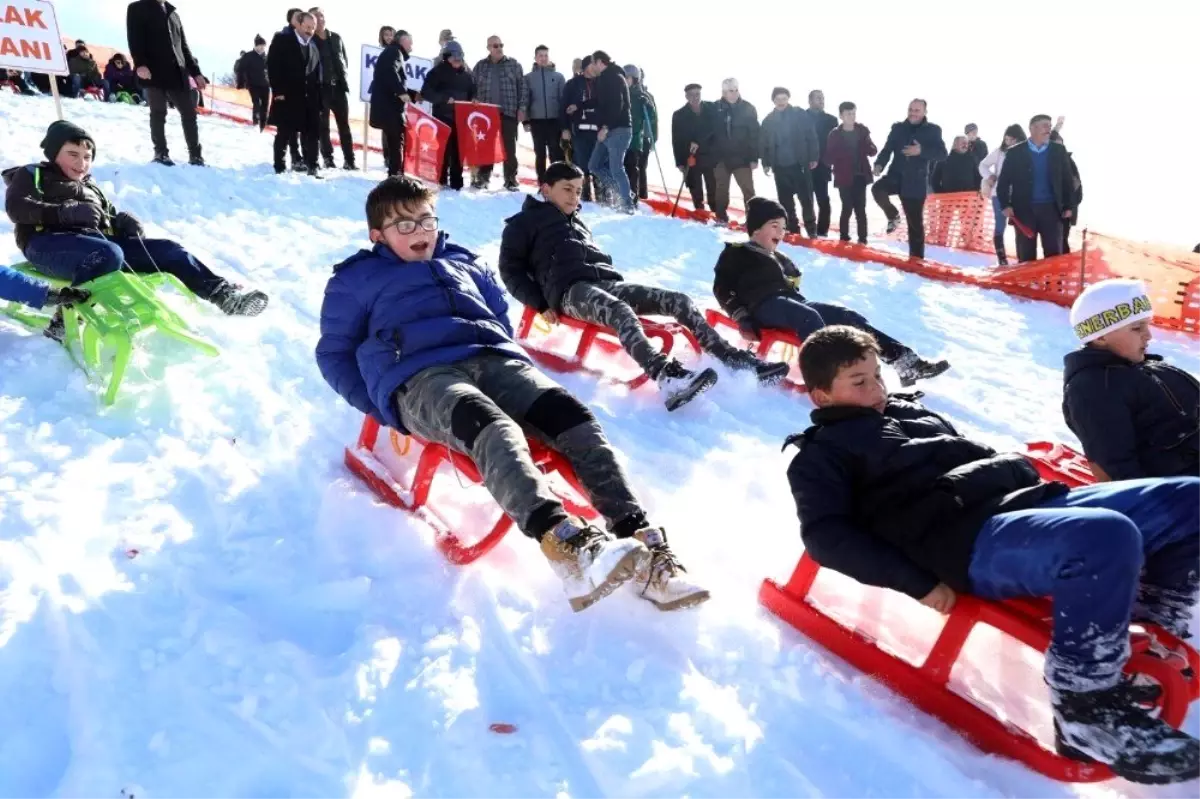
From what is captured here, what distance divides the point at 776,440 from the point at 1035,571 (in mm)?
2077

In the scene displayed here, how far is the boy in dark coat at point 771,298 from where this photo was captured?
15.1 feet

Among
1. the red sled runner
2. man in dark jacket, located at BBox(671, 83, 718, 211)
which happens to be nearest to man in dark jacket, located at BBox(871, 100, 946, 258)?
man in dark jacket, located at BBox(671, 83, 718, 211)

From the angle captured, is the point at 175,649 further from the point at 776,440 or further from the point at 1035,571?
the point at 776,440

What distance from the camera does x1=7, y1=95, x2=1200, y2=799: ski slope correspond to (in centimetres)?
184

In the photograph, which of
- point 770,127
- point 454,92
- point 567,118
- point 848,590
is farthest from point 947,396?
point 454,92

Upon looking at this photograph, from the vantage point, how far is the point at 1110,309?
2.80 m

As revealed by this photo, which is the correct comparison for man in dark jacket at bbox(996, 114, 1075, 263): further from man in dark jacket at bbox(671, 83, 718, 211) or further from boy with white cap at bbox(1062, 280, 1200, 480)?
boy with white cap at bbox(1062, 280, 1200, 480)

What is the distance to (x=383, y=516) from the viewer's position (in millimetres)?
2873

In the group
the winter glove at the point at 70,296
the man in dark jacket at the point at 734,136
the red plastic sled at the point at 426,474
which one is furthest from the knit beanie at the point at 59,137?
the man in dark jacket at the point at 734,136

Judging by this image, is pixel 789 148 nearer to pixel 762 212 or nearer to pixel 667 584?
pixel 762 212

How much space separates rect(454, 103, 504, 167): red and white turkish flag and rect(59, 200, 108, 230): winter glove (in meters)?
6.20

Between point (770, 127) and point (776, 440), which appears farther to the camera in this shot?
point (770, 127)

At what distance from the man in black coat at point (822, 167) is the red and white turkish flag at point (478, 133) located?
3814 mm

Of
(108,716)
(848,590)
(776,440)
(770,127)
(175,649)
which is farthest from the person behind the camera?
(770,127)
